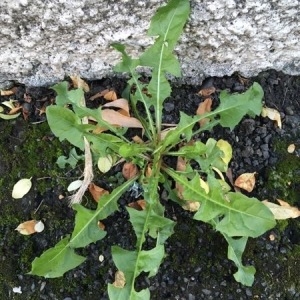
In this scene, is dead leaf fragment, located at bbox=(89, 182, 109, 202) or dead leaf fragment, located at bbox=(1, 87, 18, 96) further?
dead leaf fragment, located at bbox=(1, 87, 18, 96)

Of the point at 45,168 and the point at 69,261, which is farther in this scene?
the point at 45,168

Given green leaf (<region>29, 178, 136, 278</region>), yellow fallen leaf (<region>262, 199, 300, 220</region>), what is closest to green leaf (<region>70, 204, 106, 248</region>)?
green leaf (<region>29, 178, 136, 278</region>)

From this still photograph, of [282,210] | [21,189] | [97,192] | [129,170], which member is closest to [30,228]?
[21,189]

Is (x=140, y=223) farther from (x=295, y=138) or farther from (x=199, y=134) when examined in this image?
(x=295, y=138)

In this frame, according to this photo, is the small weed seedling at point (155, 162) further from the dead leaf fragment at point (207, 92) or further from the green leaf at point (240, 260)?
the dead leaf fragment at point (207, 92)

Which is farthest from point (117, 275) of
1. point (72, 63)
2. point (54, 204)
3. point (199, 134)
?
point (72, 63)

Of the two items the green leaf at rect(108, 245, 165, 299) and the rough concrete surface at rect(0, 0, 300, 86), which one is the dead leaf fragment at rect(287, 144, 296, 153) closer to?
the rough concrete surface at rect(0, 0, 300, 86)
